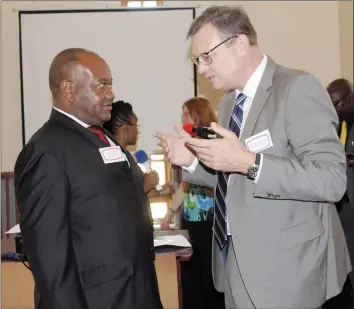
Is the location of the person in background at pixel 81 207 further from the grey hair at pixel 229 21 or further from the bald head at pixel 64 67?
the grey hair at pixel 229 21

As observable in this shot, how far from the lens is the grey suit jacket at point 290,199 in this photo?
135cm

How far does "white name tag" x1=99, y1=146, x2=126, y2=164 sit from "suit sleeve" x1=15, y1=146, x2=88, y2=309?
0.61 ft

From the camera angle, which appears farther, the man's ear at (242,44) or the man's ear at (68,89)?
the man's ear at (68,89)

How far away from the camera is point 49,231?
56.6 inches

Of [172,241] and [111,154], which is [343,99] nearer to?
[172,241]

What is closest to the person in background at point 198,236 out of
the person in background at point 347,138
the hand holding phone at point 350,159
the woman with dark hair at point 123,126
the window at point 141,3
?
the woman with dark hair at point 123,126

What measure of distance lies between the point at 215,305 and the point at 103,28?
3167 millimetres

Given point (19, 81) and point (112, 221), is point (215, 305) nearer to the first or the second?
point (112, 221)

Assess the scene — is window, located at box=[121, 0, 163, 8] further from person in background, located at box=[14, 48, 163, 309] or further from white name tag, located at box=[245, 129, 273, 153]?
white name tag, located at box=[245, 129, 273, 153]

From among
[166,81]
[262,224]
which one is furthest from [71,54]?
[166,81]

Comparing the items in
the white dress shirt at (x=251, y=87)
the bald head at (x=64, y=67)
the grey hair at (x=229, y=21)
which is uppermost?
the grey hair at (x=229, y=21)

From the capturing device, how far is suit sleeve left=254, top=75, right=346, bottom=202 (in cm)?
133

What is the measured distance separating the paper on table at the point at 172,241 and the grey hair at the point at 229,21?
3.70 ft

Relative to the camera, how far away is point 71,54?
1.68 metres
